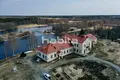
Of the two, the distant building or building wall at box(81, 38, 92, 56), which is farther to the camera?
building wall at box(81, 38, 92, 56)

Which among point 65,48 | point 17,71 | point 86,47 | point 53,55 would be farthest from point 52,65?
point 86,47

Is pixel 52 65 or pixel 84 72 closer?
pixel 84 72

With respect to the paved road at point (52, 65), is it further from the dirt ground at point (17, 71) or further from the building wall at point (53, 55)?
the building wall at point (53, 55)

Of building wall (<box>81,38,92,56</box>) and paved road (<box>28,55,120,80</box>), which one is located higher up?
building wall (<box>81,38,92,56</box>)

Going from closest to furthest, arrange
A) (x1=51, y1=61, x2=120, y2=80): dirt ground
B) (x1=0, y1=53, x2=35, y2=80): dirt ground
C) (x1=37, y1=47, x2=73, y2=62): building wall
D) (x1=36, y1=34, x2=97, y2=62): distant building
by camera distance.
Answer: (x1=51, y1=61, x2=120, y2=80): dirt ground, (x1=0, y1=53, x2=35, y2=80): dirt ground, (x1=37, y1=47, x2=73, y2=62): building wall, (x1=36, y1=34, x2=97, y2=62): distant building

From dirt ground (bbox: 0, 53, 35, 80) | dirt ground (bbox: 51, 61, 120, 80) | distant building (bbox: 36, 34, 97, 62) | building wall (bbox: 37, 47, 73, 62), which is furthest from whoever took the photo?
distant building (bbox: 36, 34, 97, 62)

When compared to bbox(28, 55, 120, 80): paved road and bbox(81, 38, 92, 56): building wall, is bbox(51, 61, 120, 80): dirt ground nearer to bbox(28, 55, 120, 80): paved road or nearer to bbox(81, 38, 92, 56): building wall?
bbox(28, 55, 120, 80): paved road

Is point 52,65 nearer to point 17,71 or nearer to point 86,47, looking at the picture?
point 17,71

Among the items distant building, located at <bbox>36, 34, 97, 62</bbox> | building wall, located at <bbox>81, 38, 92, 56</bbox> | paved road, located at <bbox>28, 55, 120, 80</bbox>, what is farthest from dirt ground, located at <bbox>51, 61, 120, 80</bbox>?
building wall, located at <bbox>81, 38, 92, 56</bbox>

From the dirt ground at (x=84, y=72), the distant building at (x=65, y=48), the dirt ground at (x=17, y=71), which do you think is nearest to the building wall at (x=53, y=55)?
the distant building at (x=65, y=48)

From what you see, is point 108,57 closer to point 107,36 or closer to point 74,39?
point 74,39
